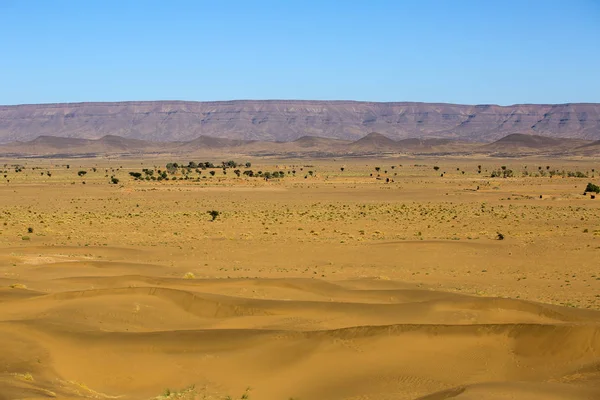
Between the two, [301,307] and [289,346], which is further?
[301,307]

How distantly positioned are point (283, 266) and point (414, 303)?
948 centimetres

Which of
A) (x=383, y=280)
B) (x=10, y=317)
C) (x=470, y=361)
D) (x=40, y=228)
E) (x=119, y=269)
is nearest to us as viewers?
(x=470, y=361)

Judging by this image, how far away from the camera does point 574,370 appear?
1347cm

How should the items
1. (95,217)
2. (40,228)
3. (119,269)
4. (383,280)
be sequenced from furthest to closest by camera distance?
(95,217), (40,228), (119,269), (383,280)

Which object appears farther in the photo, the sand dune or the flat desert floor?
the flat desert floor

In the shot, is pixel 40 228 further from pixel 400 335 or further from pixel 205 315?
pixel 400 335

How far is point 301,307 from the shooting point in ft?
60.5

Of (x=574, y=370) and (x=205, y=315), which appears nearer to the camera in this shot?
(x=574, y=370)

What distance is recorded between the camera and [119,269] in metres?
25.7

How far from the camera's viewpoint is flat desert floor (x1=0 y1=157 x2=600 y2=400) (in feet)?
43.6

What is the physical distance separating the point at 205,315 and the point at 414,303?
492 cm

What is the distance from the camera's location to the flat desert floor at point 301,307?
13.3 metres

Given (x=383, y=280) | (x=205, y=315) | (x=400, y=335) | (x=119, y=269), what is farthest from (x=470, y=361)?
(x=119, y=269)

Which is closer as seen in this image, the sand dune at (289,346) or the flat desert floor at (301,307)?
the sand dune at (289,346)
